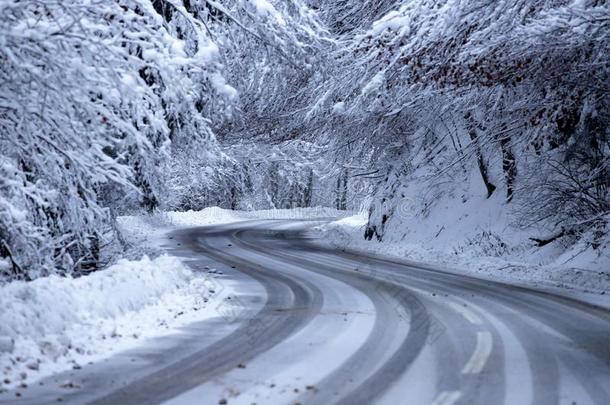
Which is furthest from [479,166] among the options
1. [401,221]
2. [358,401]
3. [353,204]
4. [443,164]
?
[353,204]

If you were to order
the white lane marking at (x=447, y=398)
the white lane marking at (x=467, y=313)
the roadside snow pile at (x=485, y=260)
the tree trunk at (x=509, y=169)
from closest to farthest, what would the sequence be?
the white lane marking at (x=447, y=398)
the white lane marking at (x=467, y=313)
the roadside snow pile at (x=485, y=260)
the tree trunk at (x=509, y=169)

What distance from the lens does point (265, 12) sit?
12.4m

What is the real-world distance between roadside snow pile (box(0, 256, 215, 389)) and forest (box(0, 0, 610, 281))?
785 millimetres

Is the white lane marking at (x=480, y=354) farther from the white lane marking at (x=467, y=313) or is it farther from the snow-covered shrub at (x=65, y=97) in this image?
the snow-covered shrub at (x=65, y=97)

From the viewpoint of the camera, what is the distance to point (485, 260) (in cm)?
1772

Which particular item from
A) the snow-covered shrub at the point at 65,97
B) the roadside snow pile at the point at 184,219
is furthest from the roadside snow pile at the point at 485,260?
the roadside snow pile at the point at 184,219

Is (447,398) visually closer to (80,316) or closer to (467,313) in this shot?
(80,316)

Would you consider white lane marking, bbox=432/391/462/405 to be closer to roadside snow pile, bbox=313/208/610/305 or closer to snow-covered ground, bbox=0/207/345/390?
snow-covered ground, bbox=0/207/345/390

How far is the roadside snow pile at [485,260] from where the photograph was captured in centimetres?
1424

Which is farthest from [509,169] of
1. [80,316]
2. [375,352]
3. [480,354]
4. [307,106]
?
[80,316]

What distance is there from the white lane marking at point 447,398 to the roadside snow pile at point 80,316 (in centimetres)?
331

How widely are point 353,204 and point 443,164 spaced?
55.1 m

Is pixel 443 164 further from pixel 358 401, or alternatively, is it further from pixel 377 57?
pixel 358 401

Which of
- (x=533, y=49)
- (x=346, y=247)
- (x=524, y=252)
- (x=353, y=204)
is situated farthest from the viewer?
(x=353, y=204)
